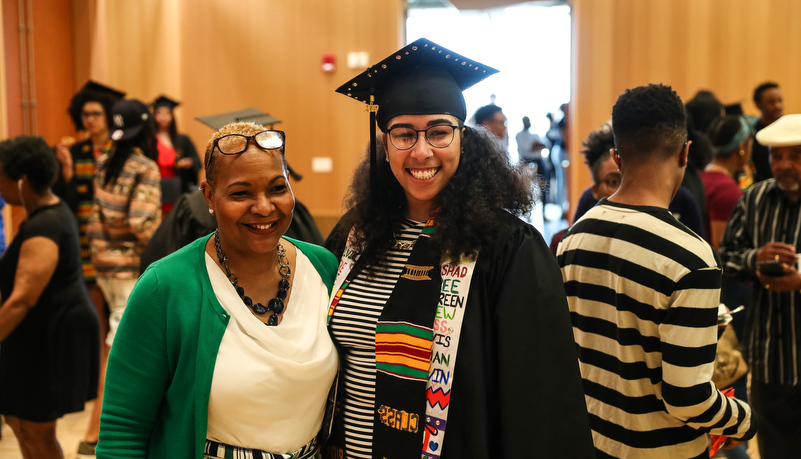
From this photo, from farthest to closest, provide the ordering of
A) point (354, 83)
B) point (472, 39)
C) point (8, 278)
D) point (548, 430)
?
point (472, 39) < point (8, 278) < point (354, 83) < point (548, 430)

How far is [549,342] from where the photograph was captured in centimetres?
142

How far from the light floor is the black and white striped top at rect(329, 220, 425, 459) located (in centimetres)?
262

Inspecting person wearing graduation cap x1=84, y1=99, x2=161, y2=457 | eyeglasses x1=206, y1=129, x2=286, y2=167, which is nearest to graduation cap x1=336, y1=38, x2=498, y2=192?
eyeglasses x1=206, y1=129, x2=286, y2=167

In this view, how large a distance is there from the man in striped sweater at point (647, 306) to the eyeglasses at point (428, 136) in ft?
1.89

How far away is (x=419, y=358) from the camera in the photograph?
1.49 meters

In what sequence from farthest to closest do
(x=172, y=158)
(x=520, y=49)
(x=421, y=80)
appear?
(x=520, y=49), (x=172, y=158), (x=421, y=80)

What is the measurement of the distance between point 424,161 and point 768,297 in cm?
180

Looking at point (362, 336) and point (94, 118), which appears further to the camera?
point (94, 118)

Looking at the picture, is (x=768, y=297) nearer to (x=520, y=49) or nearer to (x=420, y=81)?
(x=420, y=81)

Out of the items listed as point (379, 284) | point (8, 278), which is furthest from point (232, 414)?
point (8, 278)

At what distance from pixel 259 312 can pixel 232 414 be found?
24cm

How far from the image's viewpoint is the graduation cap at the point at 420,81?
161 centimetres

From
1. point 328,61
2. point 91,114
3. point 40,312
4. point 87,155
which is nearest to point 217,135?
point 40,312

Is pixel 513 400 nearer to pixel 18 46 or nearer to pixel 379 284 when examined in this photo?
pixel 379 284
